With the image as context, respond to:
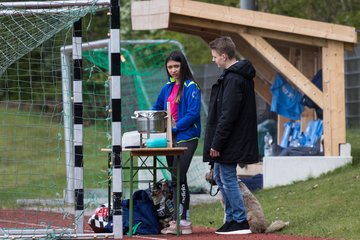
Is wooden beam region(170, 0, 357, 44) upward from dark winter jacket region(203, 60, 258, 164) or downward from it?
upward

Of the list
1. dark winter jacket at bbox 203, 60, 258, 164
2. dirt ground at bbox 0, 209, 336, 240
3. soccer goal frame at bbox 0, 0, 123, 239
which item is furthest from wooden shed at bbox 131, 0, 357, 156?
dark winter jacket at bbox 203, 60, 258, 164

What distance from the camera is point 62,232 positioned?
10438 millimetres

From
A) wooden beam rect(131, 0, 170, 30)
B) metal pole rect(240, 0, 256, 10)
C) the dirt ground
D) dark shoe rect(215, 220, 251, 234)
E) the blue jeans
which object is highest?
metal pole rect(240, 0, 256, 10)

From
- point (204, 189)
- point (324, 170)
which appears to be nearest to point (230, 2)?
point (204, 189)

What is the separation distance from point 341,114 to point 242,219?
565 centimetres

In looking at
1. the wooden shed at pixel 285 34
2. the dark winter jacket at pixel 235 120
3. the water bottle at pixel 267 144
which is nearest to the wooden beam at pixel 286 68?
the wooden shed at pixel 285 34

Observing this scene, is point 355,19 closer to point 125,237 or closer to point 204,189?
point 204,189

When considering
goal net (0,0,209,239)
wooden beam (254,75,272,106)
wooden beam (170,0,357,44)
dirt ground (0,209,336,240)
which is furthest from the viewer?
wooden beam (254,75,272,106)

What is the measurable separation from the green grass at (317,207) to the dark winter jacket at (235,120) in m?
1.04

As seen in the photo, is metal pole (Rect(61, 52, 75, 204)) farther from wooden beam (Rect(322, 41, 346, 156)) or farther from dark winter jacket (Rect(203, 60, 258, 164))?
wooden beam (Rect(322, 41, 346, 156))

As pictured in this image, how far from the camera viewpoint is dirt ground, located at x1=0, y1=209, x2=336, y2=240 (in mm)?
10469

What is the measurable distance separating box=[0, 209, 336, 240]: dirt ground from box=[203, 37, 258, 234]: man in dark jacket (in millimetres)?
261

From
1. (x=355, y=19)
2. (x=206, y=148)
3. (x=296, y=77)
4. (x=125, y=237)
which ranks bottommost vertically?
(x=125, y=237)

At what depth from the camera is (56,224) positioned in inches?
477
